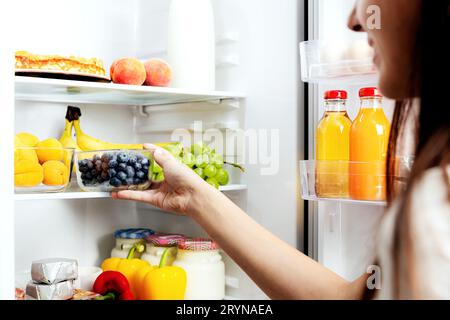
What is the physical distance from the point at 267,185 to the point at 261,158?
2.6 inches

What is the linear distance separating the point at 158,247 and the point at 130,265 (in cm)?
8

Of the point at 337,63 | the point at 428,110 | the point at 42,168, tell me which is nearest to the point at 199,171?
the point at 42,168

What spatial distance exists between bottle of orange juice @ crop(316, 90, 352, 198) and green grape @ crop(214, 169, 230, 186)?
37 centimetres

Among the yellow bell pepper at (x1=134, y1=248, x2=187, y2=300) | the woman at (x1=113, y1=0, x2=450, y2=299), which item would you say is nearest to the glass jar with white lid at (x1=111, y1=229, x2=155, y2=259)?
the yellow bell pepper at (x1=134, y1=248, x2=187, y2=300)

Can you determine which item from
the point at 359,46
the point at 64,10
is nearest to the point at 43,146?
the point at 64,10

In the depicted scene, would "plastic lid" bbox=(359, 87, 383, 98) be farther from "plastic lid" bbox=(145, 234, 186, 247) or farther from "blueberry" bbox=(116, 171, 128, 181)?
"plastic lid" bbox=(145, 234, 186, 247)

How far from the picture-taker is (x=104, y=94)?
1.39 m

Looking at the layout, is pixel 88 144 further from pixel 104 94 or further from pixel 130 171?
pixel 130 171

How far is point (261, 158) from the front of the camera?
141cm

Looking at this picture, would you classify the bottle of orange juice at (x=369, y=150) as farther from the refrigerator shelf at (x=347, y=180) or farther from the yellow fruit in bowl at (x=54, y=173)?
the yellow fruit in bowl at (x=54, y=173)

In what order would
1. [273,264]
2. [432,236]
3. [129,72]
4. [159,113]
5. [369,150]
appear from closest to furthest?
[432,236]
[273,264]
[369,150]
[129,72]
[159,113]

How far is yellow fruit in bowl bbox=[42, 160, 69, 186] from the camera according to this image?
119 cm

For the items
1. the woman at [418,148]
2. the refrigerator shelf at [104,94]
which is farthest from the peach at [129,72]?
the woman at [418,148]
